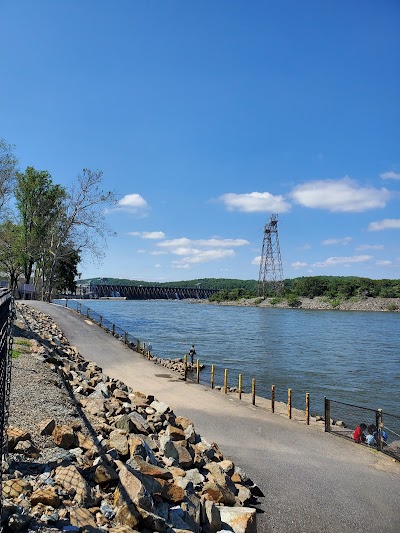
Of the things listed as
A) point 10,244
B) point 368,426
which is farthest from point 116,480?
point 10,244

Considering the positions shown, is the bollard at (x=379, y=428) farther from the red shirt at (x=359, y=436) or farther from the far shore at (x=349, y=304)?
the far shore at (x=349, y=304)

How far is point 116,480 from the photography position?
228 inches

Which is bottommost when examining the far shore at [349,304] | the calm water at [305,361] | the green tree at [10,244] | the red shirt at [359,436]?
the calm water at [305,361]

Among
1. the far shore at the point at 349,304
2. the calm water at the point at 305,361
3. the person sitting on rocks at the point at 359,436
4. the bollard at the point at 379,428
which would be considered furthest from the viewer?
the far shore at the point at 349,304

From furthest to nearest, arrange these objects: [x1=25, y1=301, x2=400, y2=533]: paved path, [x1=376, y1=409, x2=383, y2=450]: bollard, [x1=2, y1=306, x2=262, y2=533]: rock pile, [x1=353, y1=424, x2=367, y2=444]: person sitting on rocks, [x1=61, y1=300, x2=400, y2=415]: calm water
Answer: [x1=61, y1=300, x2=400, y2=415]: calm water → [x1=353, y1=424, x2=367, y2=444]: person sitting on rocks → [x1=376, y1=409, x2=383, y2=450]: bollard → [x1=25, y1=301, x2=400, y2=533]: paved path → [x1=2, y1=306, x2=262, y2=533]: rock pile

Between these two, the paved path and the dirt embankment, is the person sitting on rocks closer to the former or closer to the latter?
the paved path

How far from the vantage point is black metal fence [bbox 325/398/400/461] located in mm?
12250

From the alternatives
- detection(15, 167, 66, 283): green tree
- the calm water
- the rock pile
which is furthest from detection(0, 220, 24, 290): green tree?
the rock pile

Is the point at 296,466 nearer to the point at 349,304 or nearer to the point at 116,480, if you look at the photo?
the point at 116,480

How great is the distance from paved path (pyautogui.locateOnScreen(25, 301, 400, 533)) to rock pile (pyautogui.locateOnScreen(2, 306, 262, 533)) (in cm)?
86

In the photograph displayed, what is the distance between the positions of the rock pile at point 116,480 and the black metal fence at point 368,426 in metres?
5.31

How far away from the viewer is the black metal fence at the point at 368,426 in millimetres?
12250

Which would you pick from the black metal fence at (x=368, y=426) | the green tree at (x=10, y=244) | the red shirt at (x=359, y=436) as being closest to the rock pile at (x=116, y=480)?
the black metal fence at (x=368, y=426)

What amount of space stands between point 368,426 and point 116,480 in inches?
394
